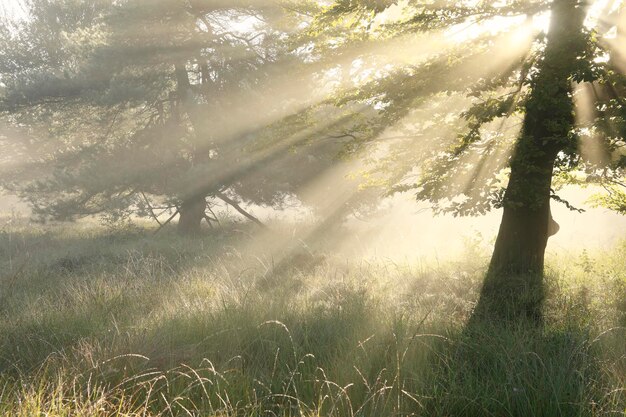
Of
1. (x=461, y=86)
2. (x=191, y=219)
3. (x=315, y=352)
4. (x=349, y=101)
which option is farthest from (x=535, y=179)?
(x=191, y=219)

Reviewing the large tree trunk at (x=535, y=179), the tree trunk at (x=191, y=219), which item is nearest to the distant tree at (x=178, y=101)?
the tree trunk at (x=191, y=219)

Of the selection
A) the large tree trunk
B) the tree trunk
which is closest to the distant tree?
the tree trunk

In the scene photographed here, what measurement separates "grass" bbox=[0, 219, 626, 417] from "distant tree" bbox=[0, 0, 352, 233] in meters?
6.71

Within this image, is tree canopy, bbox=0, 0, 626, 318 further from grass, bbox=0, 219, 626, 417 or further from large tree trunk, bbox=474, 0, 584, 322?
grass, bbox=0, 219, 626, 417

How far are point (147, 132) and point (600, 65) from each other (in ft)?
44.2

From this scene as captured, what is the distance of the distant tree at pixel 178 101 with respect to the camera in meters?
13.9

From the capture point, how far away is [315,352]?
161 inches

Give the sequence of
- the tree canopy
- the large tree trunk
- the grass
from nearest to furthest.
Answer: the grass → the large tree trunk → the tree canopy

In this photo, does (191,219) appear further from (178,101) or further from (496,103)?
(496,103)

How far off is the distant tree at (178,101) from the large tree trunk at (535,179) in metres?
7.82

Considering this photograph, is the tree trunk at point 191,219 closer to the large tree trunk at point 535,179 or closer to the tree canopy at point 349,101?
the tree canopy at point 349,101

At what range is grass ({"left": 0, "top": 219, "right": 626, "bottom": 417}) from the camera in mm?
3137

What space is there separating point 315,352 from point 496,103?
369 cm

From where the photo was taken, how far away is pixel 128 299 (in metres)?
6.14
